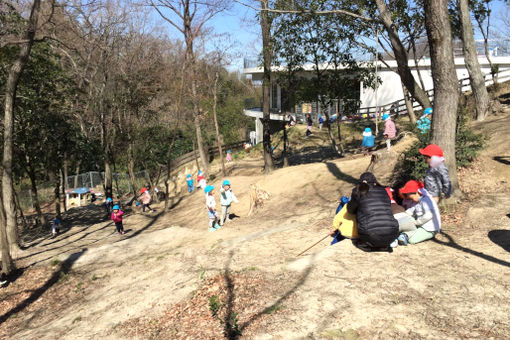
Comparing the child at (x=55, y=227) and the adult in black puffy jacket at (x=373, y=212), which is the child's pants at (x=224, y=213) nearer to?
the adult in black puffy jacket at (x=373, y=212)

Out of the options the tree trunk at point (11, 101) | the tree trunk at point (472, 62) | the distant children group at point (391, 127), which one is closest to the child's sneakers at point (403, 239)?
the distant children group at point (391, 127)

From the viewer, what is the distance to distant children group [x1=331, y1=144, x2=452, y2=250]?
5.42m

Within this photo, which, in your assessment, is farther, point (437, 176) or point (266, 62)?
point (266, 62)

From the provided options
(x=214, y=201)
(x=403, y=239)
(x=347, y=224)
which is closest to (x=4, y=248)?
(x=214, y=201)

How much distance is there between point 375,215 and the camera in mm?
5375

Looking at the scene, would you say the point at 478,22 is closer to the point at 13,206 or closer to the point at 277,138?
the point at 277,138

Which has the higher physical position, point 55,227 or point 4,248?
point 4,248

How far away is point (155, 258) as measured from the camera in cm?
874

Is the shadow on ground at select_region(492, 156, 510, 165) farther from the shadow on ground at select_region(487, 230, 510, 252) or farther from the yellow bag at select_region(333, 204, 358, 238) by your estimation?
the yellow bag at select_region(333, 204, 358, 238)

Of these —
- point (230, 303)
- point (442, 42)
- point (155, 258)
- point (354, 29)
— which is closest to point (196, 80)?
point (354, 29)

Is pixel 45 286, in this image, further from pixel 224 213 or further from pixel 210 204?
pixel 224 213

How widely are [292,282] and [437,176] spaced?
114 inches

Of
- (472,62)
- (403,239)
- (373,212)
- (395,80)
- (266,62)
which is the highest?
(266,62)

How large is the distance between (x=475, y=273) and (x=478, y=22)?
78.3ft
